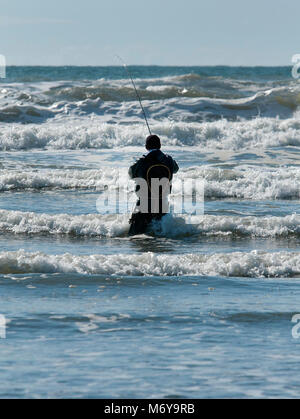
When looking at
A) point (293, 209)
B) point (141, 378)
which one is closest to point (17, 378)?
point (141, 378)

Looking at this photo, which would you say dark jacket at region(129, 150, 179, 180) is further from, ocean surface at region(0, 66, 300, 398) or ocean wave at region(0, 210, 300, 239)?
ocean wave at region(0, 210, 300, 239)

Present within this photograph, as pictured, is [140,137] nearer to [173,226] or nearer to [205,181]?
[205,181]

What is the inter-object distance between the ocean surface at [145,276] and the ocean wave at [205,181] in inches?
1.5

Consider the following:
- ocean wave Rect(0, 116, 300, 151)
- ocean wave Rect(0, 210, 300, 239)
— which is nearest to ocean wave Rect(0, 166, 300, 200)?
ocean wave Rect(0, 210, 300, 239)

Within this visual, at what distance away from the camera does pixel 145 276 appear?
905cm

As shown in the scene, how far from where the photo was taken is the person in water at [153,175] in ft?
36.8

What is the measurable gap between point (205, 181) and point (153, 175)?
590 cm

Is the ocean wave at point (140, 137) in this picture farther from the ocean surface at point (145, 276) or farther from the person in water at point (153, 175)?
the person in water at point (153, 175)

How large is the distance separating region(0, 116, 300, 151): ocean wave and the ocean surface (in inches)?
2.8

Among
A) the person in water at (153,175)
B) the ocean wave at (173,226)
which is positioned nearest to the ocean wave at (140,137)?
the ocean wave at (173,226)

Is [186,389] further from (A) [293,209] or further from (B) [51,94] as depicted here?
(B) [51,94]

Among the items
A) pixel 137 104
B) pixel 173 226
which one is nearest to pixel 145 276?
pixel 173 226

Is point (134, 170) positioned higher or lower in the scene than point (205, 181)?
higher

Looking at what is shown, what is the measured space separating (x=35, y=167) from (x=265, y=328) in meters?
14.0
